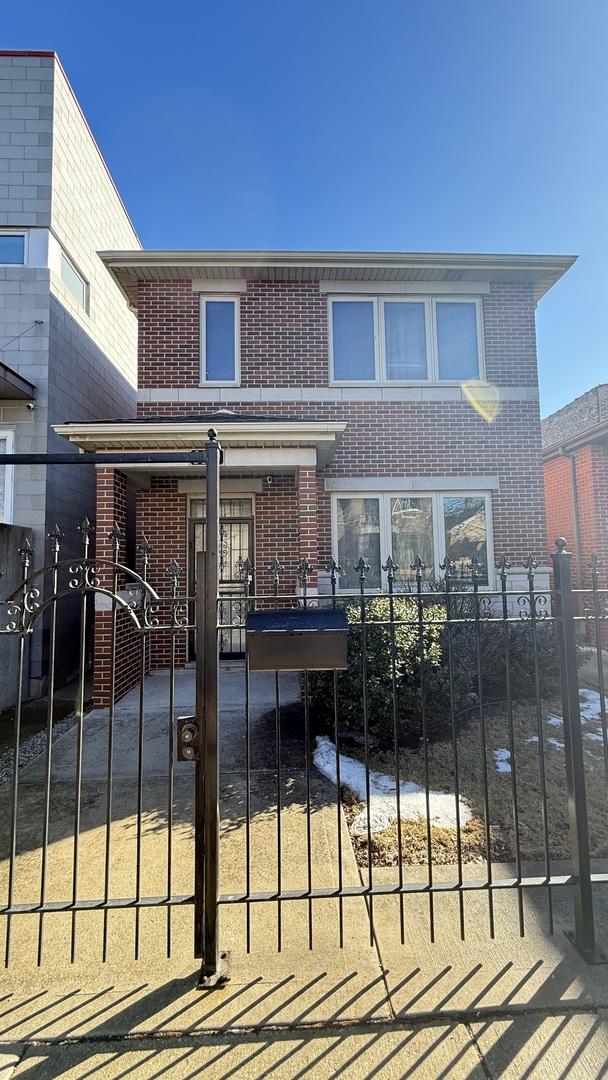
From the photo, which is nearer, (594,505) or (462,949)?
(462,949)

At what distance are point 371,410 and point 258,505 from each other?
2.50 meters

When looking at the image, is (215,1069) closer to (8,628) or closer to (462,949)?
(462,949)

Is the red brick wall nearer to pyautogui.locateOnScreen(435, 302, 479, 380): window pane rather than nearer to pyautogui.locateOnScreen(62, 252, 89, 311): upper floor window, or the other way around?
pyautogui.locateOnScreen(435, 302, 479, 380): window pane

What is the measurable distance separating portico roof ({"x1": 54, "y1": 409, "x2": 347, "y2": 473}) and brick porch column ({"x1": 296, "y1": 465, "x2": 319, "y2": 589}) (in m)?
0.19

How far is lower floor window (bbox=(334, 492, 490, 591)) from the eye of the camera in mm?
8281

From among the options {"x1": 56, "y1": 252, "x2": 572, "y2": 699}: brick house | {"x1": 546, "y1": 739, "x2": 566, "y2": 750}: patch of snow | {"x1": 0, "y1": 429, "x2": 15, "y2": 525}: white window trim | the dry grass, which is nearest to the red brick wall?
{"x1": 56, "y1": 252, "x2": 572, "y2": 699}: brick house

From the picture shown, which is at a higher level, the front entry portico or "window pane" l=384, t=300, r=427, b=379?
Result: "window pane" l=384, t=300, r=427, b=379

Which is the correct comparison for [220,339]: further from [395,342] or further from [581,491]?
[581,491]

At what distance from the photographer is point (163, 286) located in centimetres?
833

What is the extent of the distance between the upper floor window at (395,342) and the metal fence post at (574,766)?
659 cm

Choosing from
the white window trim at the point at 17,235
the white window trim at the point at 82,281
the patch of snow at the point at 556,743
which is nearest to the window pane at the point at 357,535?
the patch of snow at the point at 556,743

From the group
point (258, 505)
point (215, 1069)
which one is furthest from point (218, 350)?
point (215, 1069)

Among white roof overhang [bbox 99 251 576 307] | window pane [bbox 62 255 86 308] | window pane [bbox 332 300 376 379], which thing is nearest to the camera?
white roof overhang [bbox 99 251 576 307]

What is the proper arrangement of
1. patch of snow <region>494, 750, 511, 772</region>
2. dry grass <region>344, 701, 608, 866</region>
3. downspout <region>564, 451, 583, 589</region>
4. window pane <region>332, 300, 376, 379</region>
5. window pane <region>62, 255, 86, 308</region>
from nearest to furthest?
dry grass <region>344, 701, 608, 866</region> → patch of snow <region>494, 750, 511, 772</region> → window pane <region>332, 300, 376, 379</region> → window pane <region>62, 255, 86, 308</region> → downspout <region>564, 451, 583, 589</region>
